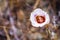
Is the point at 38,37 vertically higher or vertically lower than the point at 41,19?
lower

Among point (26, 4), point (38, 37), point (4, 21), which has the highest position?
point (26, 4)

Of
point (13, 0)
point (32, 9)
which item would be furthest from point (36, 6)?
point (13, 0)

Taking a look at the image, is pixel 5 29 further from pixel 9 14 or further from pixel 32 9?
pixel 32 9

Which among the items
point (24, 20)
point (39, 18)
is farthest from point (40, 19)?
point (24, 20)
